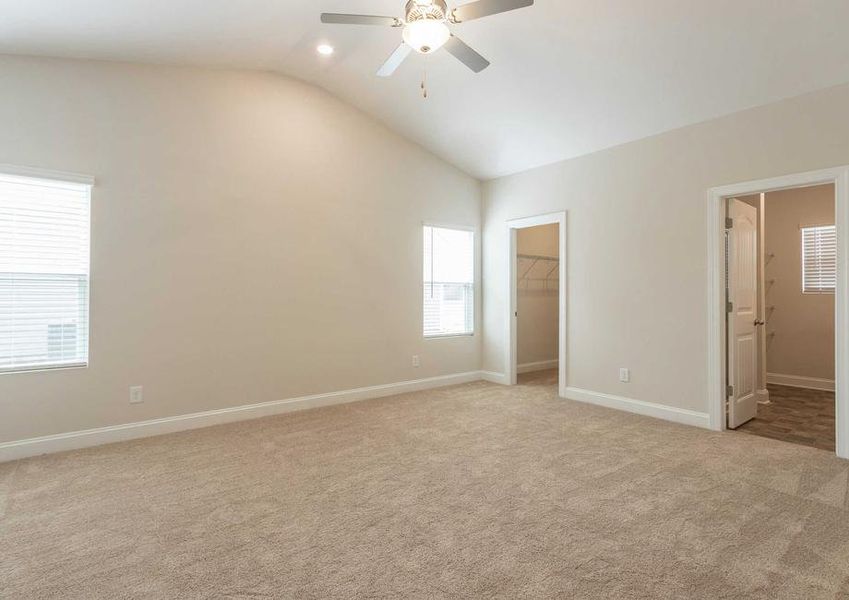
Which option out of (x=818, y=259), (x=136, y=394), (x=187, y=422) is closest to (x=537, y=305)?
(x=818, y=259)

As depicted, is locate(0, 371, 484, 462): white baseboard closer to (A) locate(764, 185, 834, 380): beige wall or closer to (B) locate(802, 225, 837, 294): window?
(A) locate(764, 185, 834, 380): beige wall

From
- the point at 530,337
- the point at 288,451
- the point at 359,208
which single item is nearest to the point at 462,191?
the point at 359,208

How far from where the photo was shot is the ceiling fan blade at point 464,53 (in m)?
2.60

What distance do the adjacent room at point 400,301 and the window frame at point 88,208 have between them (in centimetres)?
2

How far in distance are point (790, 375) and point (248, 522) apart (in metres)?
6.84

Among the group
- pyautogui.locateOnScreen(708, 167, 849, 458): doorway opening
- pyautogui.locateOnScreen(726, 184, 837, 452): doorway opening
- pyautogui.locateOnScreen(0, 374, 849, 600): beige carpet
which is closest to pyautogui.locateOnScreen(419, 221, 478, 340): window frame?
pyautogui.locateOnScreen(0, 374, 849, 600): beige carpet

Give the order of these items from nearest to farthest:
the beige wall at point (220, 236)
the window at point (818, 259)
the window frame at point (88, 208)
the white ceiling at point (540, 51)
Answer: the white ceiling at point (540, 51)
the window frame at point (88, 208)
the beige wall at point (220, 236)
the window at point (818, 259)

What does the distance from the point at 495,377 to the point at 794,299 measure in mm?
4113

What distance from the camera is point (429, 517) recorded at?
2.41m

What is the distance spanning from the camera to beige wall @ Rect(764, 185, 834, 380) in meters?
5.73

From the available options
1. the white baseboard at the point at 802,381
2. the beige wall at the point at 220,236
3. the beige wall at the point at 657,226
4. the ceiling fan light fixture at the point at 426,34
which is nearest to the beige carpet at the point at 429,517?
the beige wall at the point at 220,236

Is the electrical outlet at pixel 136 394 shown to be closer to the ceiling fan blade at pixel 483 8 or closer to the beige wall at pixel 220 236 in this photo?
the beige wall at pixel 220 236

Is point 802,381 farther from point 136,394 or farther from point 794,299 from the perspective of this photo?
point 136,394

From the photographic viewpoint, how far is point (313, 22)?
3.54 m
